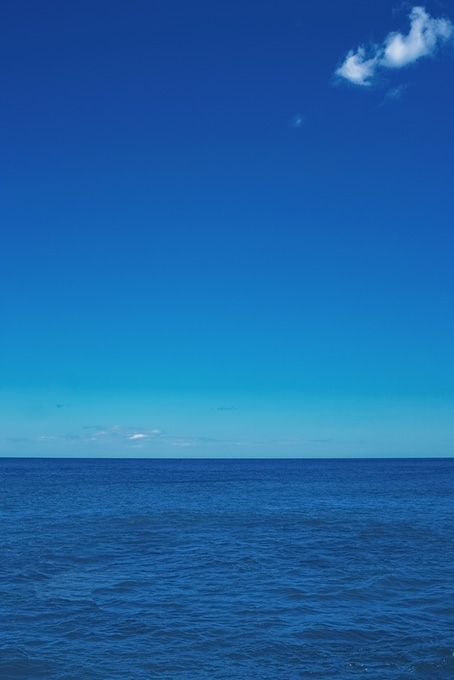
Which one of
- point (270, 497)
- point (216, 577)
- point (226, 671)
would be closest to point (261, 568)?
point (216, 577)

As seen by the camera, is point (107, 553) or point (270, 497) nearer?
point (107, 553)

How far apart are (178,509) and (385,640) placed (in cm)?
4095

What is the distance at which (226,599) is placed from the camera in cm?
2456

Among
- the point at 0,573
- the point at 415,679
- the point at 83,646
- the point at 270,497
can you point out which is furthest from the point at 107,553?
the point at 270,497

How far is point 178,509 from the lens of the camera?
5841 cm

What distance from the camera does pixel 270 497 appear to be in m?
73.2

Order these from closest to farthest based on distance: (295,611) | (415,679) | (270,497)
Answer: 1. (415,679)
2. (295,611)
3. (270,497)

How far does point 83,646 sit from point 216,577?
1044 centimetres

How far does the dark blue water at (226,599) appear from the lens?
1781 centimetres

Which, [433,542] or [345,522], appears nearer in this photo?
[433,542]

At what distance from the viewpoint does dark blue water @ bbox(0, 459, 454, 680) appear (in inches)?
701

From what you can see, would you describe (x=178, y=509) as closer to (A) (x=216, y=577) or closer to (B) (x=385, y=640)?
(A) (x=216, y=577)

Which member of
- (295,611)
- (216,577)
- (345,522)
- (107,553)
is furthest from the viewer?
(345,522)

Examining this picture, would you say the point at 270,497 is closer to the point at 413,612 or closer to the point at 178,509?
the point at 178,509
